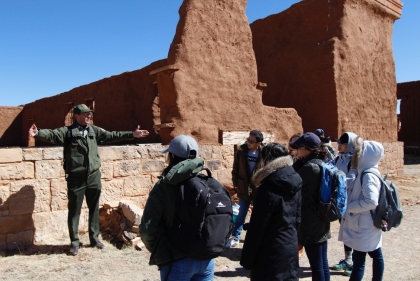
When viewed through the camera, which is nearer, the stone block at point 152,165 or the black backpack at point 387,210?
the black backpack at point 387,210

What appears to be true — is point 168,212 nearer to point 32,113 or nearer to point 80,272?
point 80,272

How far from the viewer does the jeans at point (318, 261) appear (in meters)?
3.24

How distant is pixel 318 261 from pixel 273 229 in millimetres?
951

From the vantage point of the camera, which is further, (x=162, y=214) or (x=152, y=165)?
(x=152, y=165)

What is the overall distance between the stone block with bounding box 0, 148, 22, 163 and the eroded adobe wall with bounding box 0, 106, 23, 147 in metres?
16.0

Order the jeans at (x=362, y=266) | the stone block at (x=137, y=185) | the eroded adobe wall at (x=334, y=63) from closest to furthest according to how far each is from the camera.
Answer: the jeans at (x=362, y=266) → the stone block at (x=137, y=185) → the eroded adobe wall at (x=334, y=63)

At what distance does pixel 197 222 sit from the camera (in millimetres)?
2352

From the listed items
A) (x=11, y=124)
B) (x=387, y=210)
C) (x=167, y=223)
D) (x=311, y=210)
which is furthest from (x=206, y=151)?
(x=11, y=124)

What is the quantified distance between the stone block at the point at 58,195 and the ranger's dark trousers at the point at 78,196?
75 cm

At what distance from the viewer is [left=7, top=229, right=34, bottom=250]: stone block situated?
5.00 metres

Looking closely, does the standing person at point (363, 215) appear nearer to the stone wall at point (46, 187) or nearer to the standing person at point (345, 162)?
the standing person at point (345, 162)

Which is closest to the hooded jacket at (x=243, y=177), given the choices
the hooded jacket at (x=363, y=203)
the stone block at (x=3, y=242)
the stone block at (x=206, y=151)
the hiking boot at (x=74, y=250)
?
the stone block at (x=206, y=151)

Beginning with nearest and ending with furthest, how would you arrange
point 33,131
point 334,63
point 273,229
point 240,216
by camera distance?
point 273,229 → point 33,131 → point 240,216 → point 334,63

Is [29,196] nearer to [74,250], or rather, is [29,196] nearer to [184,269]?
[74,250]
